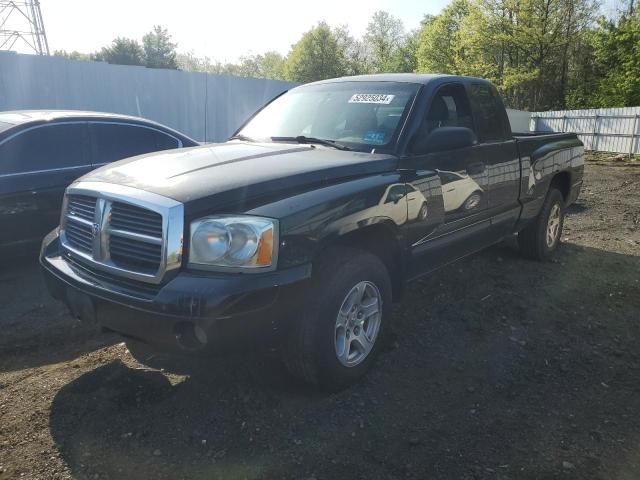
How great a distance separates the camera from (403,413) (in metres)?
3.00

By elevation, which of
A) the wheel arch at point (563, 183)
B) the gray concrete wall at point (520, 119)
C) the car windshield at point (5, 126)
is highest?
the gray concrete wall at point (520, 119)

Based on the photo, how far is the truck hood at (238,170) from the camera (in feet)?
8.86

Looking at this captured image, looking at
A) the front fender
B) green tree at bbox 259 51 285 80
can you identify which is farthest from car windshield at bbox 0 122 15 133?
green tree at bbox 259 51 285 80

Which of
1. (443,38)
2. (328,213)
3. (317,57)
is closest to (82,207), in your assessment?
(328,213)

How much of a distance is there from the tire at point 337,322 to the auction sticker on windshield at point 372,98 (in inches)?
51.4

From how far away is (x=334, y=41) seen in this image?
58906 millimetres

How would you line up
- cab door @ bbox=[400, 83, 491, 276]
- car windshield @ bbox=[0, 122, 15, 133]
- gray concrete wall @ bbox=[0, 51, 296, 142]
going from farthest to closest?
gray concrete wall @ bbox=[0, 51, 296, 142] → car windshield @ bbox=[0, 122, 15, 133] → cab door @ bbox=[400, 83, 491, 276]

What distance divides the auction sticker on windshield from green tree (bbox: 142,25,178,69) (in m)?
52.7

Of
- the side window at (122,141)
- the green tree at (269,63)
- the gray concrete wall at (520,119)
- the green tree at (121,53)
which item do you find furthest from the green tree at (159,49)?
the side window at (122,141)

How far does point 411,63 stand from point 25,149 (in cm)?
5862

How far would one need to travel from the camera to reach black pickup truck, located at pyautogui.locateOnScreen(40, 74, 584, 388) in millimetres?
2562

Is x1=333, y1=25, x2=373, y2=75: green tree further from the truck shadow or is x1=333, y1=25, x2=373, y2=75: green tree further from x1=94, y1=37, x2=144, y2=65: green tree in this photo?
the truck shadow

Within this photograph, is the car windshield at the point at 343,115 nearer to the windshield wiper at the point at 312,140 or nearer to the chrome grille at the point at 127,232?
the windshield wiper at the point at 312,140

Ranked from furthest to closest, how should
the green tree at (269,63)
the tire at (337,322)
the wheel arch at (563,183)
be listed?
the green tree at (269,63) → the wheel arch at (563,183) → the tire at (337,322)
